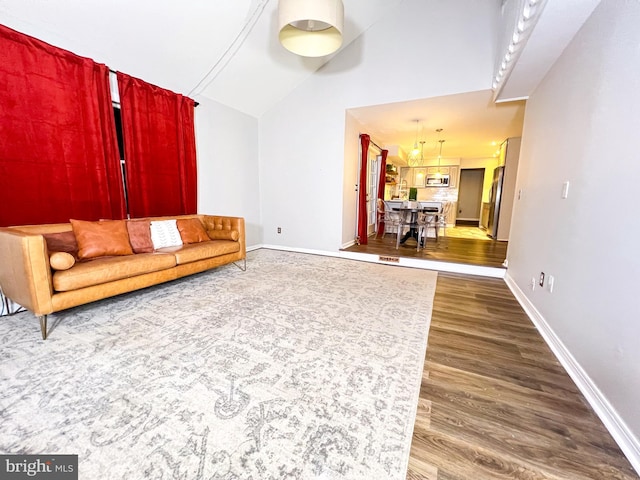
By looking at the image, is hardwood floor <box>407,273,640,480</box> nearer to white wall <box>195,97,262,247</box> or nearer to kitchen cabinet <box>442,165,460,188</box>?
white wall <box>195,97,262,247</box>

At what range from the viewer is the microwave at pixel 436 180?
8.52 meters

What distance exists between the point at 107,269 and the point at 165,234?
904 millimetres

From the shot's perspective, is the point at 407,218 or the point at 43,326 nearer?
the point at 43,326

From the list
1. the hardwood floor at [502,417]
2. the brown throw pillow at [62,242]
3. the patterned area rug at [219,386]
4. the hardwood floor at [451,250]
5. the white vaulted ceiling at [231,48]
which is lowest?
the hardwood floor at [502,417]

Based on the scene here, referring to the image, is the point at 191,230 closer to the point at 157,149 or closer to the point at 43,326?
Answer: the point at 157,149

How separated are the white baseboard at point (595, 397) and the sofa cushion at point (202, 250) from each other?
131 inches

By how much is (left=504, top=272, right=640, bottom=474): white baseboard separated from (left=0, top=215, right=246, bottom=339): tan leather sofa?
11.0ft

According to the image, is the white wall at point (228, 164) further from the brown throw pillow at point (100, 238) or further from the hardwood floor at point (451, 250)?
the hardwood floor at point (451, 250)

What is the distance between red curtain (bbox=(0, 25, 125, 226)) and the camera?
7.30 ft

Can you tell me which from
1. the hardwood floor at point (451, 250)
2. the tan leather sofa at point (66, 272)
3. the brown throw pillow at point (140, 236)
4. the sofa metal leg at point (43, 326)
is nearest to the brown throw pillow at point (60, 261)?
the tan leather sofa at point (66, 272)

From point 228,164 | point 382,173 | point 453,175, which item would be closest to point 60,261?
point 228,164

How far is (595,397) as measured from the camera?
54.7 inches

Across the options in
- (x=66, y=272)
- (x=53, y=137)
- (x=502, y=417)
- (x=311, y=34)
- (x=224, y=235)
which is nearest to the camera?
(x=502, y=417)

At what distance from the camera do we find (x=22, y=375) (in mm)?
1512
